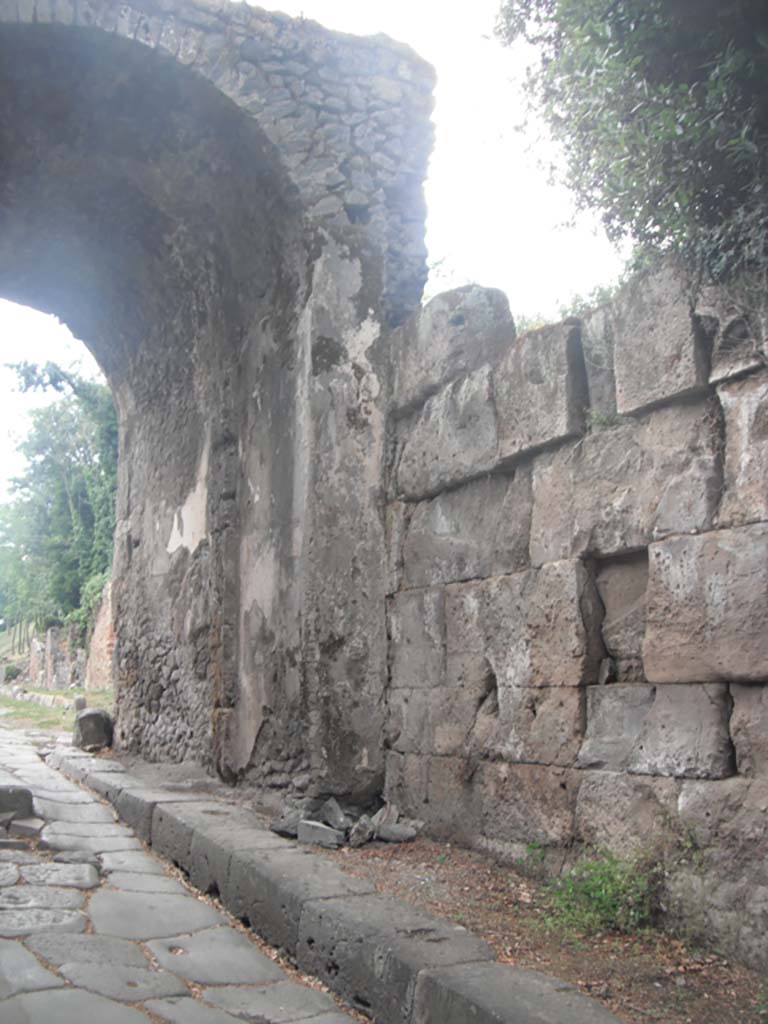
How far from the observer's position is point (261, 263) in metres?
6.21

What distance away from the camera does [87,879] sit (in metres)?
4.30

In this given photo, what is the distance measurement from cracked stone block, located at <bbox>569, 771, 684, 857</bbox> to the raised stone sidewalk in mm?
669

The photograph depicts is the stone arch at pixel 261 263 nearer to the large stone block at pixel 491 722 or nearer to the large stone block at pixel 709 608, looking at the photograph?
the large stone block at pixel 491 722

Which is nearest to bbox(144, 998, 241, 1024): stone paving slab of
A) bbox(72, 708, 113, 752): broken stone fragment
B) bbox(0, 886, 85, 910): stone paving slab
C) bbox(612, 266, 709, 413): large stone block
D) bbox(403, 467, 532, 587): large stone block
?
bbox(0, 886, 85, 910): stone paving slab

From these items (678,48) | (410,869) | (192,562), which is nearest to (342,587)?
(410,869)

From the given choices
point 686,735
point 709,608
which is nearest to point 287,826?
point 686,735

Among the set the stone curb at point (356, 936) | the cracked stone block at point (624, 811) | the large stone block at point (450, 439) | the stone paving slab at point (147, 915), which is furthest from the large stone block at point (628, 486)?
the stone paving slab at point (147, 915)

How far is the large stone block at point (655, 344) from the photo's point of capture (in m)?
3.37

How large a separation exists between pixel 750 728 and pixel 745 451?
33.2 inches

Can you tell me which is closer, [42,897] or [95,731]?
[42,897]

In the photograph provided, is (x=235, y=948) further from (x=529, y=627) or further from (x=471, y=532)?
(x=471, y=532)

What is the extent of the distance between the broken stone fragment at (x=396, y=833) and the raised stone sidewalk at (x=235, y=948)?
1.75 feet

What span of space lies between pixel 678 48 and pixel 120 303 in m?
5.40

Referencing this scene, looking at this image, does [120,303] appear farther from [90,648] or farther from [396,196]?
[90,648]
